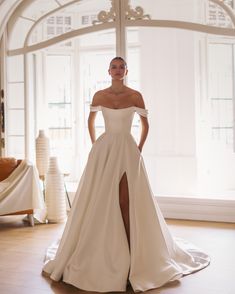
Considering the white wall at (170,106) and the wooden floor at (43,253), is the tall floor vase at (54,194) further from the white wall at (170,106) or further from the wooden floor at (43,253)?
the white wall at (170,106)

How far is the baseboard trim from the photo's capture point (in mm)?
4832

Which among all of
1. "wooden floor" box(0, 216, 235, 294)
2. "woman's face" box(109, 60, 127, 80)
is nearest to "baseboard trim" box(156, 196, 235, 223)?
"wooden floor" box(0, 216, 235, 294)

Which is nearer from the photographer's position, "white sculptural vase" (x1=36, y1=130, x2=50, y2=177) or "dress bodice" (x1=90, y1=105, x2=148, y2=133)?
"dress bodice" (x1=90, y1=105, x2=148, y2=133)

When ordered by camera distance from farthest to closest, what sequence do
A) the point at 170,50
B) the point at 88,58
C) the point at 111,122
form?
the point at 88,58 → the point at 170,50 → the point at 111,122

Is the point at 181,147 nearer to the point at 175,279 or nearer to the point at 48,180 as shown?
the point at 48,180

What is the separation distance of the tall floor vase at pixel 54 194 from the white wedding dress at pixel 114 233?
5.62 ft

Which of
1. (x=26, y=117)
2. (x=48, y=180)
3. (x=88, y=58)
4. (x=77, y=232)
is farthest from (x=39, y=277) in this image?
(x=88, y=58)

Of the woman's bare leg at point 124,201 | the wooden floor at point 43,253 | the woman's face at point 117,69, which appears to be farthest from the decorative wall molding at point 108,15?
the woman's bare leg at point 124,201

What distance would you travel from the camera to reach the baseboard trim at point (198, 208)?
4.83 meters

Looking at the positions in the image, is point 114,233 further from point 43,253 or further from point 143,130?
point 43,253

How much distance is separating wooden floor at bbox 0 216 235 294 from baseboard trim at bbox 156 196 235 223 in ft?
0.54

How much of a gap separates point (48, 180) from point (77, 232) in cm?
200

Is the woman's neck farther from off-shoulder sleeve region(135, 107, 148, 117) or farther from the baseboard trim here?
the baseboard trim

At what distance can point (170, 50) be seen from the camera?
612 centimetres
